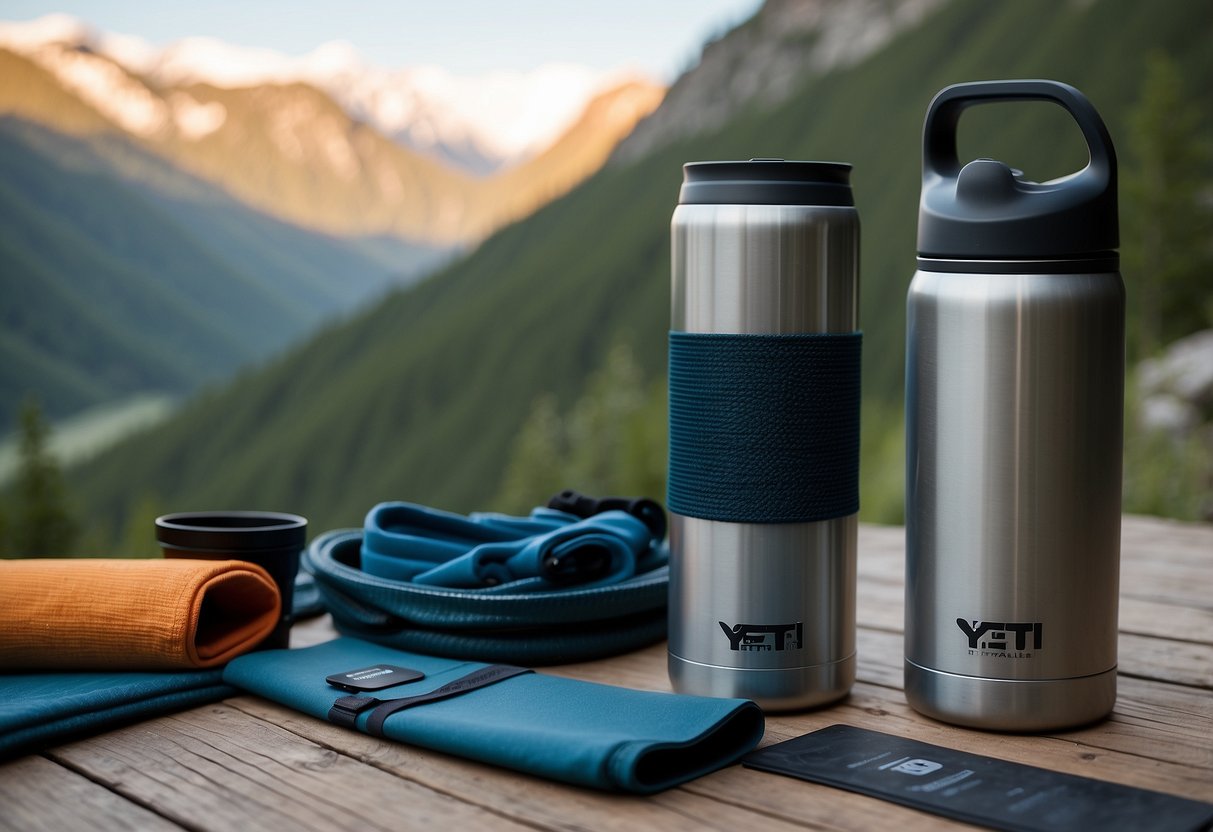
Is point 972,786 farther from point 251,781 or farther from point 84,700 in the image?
point 84,700

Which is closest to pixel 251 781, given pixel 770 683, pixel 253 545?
pixel 253 545

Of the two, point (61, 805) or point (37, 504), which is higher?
point (61, 805)

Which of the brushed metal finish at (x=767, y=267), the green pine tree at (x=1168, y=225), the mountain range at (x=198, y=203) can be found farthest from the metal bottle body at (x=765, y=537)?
the mountain range at (x=198, y=203)

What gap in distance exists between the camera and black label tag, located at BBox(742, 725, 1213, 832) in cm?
89

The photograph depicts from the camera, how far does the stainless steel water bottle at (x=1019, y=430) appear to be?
1.06 meters

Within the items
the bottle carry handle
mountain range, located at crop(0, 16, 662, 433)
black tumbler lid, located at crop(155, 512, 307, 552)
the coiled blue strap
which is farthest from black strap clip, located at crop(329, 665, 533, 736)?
mountain range, located at crop(0, 16, 662, 433)

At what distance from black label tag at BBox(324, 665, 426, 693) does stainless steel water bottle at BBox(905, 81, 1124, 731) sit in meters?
0.51

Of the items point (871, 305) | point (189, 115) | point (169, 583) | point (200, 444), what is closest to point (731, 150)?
point (871, 305)

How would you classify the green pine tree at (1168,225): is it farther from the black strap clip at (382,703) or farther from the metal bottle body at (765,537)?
the black strap clip at (382,703)

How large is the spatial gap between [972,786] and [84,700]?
31.7 inches

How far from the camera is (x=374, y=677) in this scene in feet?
3.94

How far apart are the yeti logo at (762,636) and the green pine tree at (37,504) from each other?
74.4 feet

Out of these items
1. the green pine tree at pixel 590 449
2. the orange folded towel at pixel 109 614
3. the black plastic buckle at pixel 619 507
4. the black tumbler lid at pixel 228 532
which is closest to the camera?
the orange folded towel at pixel 109 614

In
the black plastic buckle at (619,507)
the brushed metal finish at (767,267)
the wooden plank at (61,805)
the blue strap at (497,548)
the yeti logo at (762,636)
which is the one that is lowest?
the wooden plank at (61,805)
